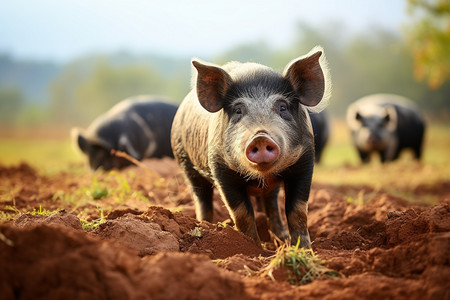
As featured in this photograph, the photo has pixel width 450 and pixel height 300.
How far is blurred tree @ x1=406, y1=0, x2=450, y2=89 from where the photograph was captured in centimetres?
1759

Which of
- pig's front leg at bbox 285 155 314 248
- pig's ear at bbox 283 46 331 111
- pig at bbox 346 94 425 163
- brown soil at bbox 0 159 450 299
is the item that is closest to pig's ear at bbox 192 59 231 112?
pig's ear at bbox 283 46 331 111

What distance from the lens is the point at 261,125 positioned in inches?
148

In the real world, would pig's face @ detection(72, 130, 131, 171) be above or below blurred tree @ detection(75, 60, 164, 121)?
above

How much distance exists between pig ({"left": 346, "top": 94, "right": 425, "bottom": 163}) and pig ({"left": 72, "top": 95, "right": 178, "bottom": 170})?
6.29 metres

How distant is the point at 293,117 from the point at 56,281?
2432mm

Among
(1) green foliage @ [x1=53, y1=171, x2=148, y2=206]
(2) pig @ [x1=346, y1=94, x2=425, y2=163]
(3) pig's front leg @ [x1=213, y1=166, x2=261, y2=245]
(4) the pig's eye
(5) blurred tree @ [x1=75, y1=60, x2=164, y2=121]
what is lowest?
(5) blurred tree @ [x1=75, y1=60, x2=164, y2=121]

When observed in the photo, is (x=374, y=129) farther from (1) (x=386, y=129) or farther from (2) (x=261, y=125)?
(2) (x=261, y=125)

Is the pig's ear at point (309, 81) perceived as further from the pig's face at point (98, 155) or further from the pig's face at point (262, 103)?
the pig's face at point (98, 155)

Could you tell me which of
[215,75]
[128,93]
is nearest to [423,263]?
[215,75]

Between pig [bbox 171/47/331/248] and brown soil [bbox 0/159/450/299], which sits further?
pig [bbox 171/47/331/248]

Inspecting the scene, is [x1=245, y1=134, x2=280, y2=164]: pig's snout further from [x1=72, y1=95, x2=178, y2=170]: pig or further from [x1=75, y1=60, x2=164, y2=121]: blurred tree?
[x1=75, y1=60, x2=164, y2=121]: blurred tree

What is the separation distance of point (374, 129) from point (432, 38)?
577cm

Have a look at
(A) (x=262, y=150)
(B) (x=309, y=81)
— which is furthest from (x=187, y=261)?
(B) (x=309, y=81)

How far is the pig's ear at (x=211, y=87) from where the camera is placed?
169 inches
